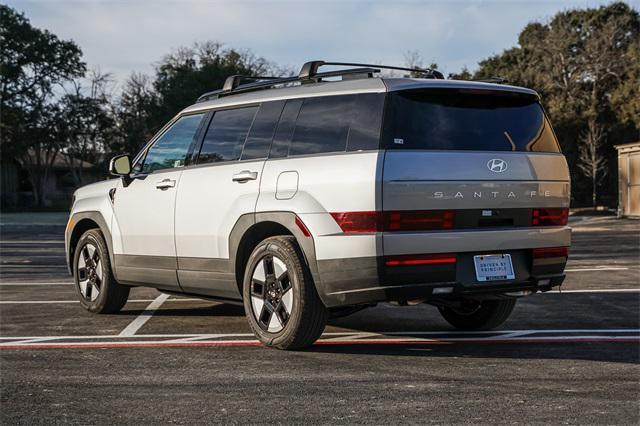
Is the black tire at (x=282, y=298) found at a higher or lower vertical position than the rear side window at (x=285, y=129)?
lower

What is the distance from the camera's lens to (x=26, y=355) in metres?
6.64

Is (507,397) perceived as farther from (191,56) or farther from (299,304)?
(191,56)

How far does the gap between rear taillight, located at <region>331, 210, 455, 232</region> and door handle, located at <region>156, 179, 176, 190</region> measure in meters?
2.18

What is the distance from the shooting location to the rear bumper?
6031mm

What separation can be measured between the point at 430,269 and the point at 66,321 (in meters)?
4.08

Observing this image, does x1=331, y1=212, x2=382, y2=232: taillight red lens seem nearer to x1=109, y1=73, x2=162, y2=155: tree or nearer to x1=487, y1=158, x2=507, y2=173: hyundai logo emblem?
x1=487, y1=158, x2=507, y2=173: hyundai logo emblem

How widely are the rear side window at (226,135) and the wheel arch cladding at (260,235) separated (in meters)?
0.68

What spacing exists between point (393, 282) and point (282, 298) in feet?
3.27

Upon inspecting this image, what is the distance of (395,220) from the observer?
6.02m

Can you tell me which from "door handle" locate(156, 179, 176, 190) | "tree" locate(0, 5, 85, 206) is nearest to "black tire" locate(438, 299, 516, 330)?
"door handle" locate(156, 179, 176, 190)

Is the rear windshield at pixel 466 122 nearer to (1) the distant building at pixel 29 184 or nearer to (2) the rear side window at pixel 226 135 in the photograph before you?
(2) the rear side window at pixel 226 135

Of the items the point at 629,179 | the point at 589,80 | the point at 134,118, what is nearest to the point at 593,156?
the point at 589,80

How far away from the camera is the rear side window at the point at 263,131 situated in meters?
7.05

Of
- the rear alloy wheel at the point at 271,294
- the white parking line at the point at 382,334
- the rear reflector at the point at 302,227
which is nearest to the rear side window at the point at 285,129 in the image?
the rear reflector at the point at 302,227
